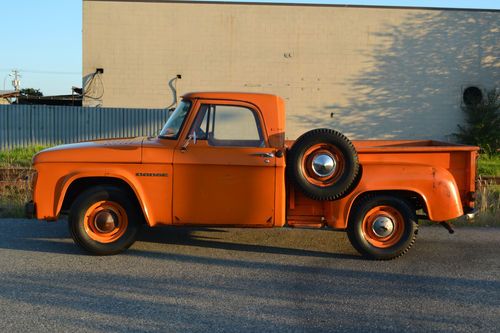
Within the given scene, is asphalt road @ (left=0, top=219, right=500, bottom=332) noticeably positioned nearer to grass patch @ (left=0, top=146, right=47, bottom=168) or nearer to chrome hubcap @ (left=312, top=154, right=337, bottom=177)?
chrome hubcap @ (left=312, top=154, right=337, bottom=177)

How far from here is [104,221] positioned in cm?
629

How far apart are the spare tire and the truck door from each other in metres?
0.31

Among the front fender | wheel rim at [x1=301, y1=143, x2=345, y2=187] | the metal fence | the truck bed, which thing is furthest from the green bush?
the front fender

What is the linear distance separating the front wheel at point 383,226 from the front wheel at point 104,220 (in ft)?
8.83

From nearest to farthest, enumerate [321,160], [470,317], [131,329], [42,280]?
[131,329], [470,317], [42,280], [321,160]

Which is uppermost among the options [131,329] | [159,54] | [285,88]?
[159,54]

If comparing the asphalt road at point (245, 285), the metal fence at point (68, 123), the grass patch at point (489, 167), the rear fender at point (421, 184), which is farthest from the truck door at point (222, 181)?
the metal fence at point (68, 123)

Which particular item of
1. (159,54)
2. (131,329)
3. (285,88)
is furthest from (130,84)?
(131,329)

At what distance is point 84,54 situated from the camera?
25.0 m

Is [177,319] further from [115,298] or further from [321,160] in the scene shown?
[321,160]

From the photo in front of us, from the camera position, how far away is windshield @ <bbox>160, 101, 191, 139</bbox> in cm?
627

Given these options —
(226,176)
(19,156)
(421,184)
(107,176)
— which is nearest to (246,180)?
(226,176)

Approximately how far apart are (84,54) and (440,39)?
1711 centimetres

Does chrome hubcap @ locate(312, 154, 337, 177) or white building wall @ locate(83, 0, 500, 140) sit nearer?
chrome hubcap @ locate(312, 154, 337, 177)
